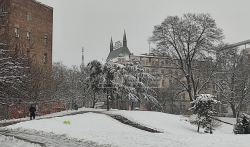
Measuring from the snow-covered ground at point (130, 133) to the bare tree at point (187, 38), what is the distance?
9821 mm

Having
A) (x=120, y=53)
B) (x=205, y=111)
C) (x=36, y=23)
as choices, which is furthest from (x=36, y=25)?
(x=120, y=53)

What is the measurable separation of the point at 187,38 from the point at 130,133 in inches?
999

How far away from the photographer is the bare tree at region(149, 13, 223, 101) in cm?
4231

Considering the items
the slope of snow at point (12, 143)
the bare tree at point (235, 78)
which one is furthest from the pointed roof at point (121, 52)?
the slope of snow at point (12, 143)

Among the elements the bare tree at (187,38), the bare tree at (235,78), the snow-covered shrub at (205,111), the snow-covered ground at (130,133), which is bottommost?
the snow-covered ground at (130,133)

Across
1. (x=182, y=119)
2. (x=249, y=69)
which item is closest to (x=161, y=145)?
(x=182, y=119)

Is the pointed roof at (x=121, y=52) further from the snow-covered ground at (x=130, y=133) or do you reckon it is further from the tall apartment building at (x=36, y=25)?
the snow-covered ground at (x=130, y=133)

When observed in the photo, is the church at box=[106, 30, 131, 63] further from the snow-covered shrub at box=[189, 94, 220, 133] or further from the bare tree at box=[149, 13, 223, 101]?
the snow-covered shrub at box=[189, 94, 220, 133]

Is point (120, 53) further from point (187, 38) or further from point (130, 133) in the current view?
point (130, 133)

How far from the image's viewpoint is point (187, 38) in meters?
43.7

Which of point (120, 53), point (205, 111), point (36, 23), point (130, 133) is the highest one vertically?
point (120, 53)

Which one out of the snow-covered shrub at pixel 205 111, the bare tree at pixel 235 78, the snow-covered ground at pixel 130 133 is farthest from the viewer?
the bare tree at pixel 235 78

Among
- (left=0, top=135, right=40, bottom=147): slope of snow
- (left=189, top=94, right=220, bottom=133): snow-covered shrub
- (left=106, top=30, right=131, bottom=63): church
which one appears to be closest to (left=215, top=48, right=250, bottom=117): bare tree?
(left=189, top=94, right=220, bottom=133): snow-covered shrub

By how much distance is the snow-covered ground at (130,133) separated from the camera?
16.1 meters
